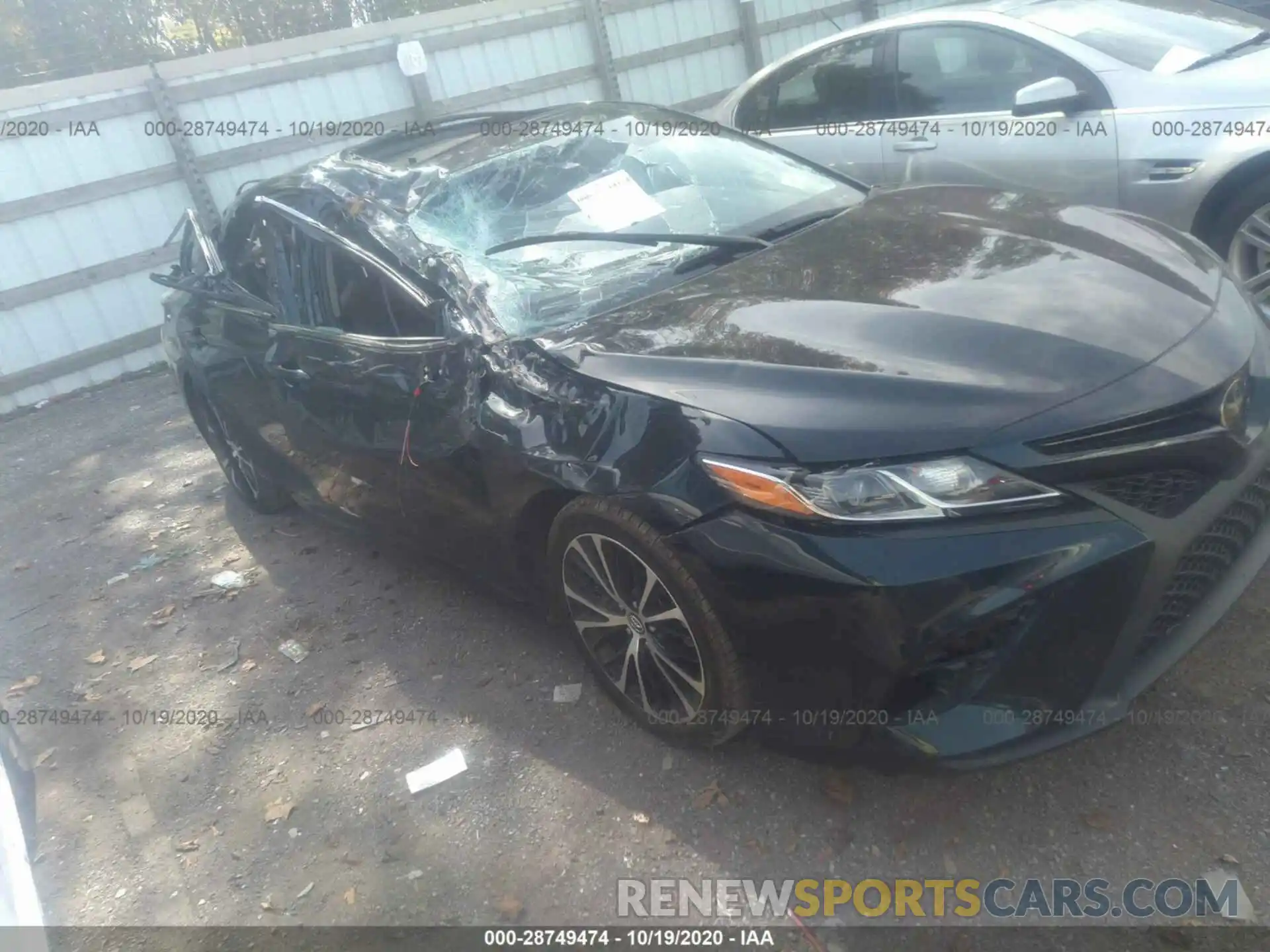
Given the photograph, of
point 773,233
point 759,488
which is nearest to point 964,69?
point 773,233

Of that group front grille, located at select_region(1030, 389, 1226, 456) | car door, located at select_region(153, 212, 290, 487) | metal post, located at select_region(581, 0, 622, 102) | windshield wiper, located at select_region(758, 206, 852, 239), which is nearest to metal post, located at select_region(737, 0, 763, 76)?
metal post, located at select_region(581, 0, 622, 102)

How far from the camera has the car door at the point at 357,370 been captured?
122 inches

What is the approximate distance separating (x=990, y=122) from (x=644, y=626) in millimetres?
3675

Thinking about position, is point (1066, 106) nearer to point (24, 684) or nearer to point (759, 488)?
point (759, 488)

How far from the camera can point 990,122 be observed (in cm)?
503

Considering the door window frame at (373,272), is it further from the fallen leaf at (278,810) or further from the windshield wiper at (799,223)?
the fallen leaf at (278,810)

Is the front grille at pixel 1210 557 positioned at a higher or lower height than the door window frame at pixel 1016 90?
lower

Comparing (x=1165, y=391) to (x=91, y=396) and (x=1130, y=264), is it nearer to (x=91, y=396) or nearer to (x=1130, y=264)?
(x=1130, y=264)

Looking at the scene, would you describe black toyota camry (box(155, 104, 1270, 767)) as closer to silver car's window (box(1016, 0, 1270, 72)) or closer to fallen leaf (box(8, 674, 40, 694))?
fallen leaf (box(8, 674, 40, 694))

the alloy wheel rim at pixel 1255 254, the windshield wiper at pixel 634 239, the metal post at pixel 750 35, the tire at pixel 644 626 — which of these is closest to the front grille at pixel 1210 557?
the tire at pixel 644 626

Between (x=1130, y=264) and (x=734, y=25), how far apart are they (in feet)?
31.6

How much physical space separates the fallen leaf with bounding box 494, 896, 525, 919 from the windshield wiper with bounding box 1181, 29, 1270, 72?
4.46 meters

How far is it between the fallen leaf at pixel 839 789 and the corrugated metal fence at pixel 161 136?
7.21m

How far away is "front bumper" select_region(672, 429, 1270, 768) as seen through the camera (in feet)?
6.91
